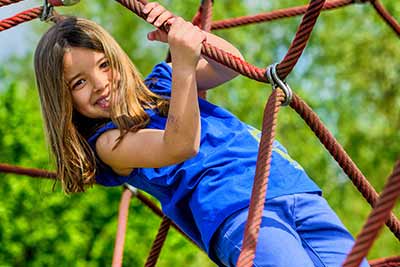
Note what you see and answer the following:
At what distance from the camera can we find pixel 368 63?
21.0ft

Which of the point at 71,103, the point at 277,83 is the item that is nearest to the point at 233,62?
the point at 277,83

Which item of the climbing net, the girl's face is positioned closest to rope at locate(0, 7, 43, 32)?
the climbing net

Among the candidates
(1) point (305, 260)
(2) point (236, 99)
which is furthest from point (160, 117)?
(2) point (236, 99)

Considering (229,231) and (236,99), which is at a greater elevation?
(229,231)

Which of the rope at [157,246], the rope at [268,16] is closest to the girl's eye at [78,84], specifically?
the rope at [157,246]

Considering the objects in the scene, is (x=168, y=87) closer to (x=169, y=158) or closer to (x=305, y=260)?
(x=169, y=158)

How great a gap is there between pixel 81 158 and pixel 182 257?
6.23 feet

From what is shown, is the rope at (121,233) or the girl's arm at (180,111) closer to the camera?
the girl's arm at (180,111)

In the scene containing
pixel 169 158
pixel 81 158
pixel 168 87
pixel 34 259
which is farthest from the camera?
pixel 34 259

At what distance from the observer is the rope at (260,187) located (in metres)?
1.17

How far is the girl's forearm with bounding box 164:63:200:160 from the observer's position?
1276 mm

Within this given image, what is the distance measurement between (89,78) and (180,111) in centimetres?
22

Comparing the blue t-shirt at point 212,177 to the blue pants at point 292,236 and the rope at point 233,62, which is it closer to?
the blue pants at point 292,236

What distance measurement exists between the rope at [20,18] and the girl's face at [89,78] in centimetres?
26
